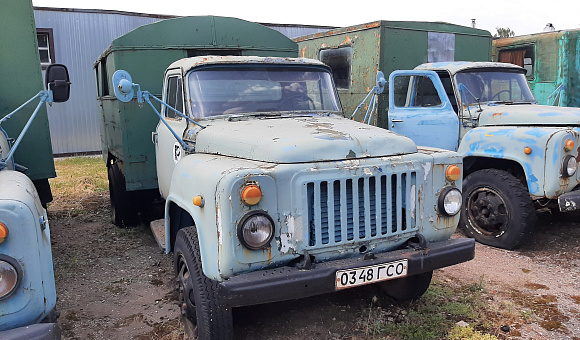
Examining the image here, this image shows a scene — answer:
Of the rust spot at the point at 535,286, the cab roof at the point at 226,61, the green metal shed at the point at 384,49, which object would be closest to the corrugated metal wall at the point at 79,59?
the green metal shed at the point at 384,49

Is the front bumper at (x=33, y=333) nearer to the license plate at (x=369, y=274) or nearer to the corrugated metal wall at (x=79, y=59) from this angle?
the license plate at (x=369, y=274)

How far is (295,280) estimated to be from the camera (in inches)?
103

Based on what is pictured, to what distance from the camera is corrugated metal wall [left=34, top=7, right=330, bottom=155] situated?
12984 mm

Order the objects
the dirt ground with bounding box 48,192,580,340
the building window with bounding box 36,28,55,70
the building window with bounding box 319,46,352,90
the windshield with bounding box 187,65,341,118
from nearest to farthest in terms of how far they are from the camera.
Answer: the dirt ground with bounding box 48,192,580,340
the windshield with bounding box 187,65,341,118
the building window with bounding box 319,46,352,90
the building window with bounding box 36,28,55,70

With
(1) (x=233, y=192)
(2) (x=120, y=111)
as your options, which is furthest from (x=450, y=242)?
(2) (x=120, y=111)

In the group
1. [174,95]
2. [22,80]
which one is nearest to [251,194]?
[174,95]

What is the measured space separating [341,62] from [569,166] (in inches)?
169

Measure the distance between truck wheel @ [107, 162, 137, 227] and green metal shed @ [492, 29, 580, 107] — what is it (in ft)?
24.7

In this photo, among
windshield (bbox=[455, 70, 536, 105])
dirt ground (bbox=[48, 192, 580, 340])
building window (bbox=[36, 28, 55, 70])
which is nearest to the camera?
dirt ground (bbox=[48, 192, 580, 340])

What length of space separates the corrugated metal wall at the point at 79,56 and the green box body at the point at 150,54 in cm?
833

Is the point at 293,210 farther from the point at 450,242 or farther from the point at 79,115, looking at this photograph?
the point at 79,115

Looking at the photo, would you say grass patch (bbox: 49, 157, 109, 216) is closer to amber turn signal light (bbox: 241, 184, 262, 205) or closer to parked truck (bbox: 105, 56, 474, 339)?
parked truck (bbox: 105, 56, 474, 339)

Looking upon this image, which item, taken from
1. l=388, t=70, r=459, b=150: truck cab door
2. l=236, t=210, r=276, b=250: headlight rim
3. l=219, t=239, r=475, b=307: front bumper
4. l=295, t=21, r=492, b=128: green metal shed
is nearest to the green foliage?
l=219, t=239, r=475, b=307: front bumper

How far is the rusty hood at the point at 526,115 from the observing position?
491cm
